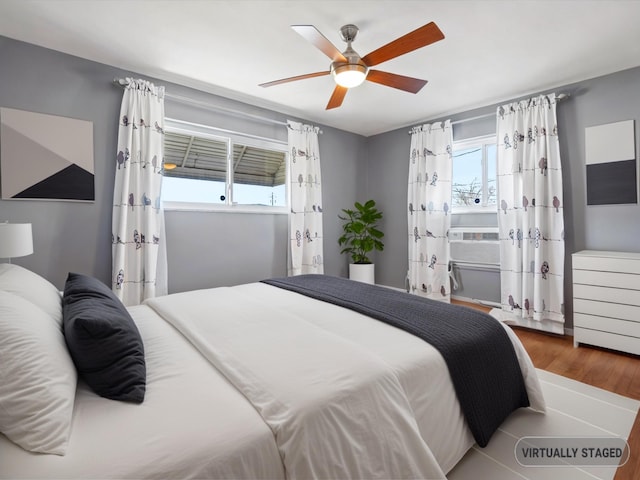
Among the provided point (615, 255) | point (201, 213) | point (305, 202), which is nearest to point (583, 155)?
point (615, 255)

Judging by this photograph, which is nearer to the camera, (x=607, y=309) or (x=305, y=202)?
(x=607, y=309)

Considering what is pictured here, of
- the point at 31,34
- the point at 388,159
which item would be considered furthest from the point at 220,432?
the point at 388,159

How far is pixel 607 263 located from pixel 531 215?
2.59 ft

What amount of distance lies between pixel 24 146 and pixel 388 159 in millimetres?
4072

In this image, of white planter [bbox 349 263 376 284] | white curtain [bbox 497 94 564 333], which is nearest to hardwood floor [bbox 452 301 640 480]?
white curtain [bbox 497 94 564 333]

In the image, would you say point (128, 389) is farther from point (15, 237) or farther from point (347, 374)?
point (15, 237)

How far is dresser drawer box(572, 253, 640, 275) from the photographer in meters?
2.51

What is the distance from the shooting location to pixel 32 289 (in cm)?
132

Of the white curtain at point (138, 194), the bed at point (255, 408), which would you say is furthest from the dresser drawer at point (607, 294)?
the white curtain at point (138, 194)

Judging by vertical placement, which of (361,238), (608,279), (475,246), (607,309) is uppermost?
(361,238)

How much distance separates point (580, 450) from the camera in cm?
156

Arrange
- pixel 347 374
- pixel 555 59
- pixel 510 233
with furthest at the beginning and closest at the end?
1. pixel 510 233
2. pixel 555 59
3. pixel 347 374

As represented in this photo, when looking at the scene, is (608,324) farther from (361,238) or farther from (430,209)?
(361,238)

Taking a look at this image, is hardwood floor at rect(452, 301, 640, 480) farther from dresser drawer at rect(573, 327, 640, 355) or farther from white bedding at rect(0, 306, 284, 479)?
white bedding at rect(0, 306, 284, 479)
